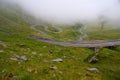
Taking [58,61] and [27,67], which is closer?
[27,67]

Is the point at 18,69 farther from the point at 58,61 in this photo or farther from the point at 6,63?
the point at 58,61

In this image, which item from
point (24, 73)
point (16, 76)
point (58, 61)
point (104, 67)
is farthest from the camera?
point (58, 61)

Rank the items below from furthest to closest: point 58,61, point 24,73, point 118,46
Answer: point 118,46 → point 58,61 → point 24,73

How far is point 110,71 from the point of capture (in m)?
69.9

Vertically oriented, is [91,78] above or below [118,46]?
below

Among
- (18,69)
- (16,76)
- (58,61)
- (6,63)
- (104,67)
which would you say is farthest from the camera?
(58,61)

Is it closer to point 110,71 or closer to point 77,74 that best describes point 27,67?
point 77,74

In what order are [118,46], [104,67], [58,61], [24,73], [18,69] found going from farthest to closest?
[118,46] < [58,61] < [104,67] < [18,69] < [24,73]

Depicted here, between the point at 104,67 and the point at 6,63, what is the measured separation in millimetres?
34905

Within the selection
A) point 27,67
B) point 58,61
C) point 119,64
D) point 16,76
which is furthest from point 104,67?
point 16,76

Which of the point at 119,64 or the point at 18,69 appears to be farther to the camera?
the point at 119,64

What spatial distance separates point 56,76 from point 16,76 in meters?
12.0

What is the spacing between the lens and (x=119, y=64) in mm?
82000

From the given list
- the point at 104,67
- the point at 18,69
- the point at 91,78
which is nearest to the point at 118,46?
the point at 104,67
